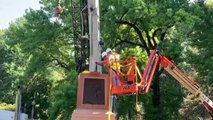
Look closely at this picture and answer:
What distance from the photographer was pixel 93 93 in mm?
7840

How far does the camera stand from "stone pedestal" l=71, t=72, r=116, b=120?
304 inches

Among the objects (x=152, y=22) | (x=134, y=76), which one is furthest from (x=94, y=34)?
(x=152, y=22)

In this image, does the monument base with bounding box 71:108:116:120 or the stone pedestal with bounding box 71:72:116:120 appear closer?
the monument base with bounding box 71:108:116:120

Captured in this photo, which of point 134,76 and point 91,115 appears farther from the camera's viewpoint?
point 134,76

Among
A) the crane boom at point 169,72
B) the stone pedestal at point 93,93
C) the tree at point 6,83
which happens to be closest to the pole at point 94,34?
the crane boom at point 169,72

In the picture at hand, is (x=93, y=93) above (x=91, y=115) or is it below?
above

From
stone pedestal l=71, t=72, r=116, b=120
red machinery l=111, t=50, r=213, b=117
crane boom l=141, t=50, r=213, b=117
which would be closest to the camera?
stone pedestal l=71, t=72, r=116, b=120

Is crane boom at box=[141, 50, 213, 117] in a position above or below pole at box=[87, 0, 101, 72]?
below

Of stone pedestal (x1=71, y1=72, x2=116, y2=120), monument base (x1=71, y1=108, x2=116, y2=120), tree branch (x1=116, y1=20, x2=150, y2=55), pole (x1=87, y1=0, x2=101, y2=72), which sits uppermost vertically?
tree branch (x1=116, y1=20, x2=150, y2=55)

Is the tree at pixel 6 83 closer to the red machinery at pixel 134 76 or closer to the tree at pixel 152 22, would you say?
the tree at pixel 152 22

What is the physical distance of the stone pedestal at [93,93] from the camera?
7727 millimetres

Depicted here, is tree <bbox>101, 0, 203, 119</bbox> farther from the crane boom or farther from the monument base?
the monument base

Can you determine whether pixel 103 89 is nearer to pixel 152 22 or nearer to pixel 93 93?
pixel 93 93

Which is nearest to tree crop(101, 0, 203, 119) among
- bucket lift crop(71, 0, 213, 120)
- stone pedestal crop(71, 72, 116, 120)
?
bucket lift crop(71, 0, 213, 120)
